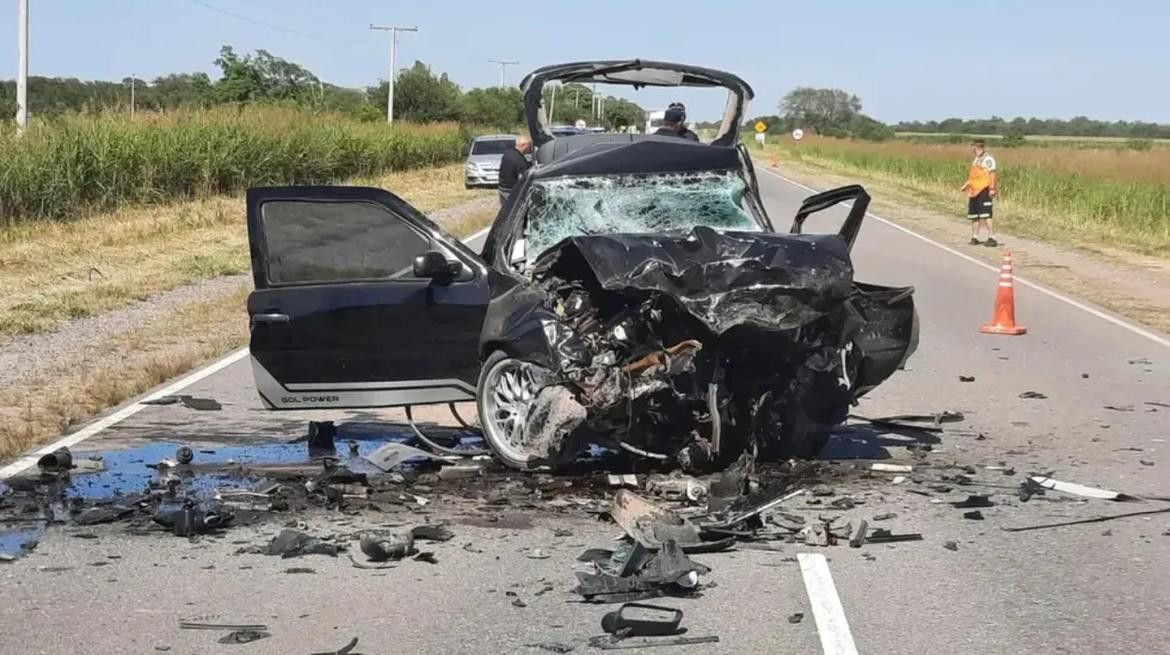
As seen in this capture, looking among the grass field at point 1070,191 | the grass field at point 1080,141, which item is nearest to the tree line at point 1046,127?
the grass field at point 1080,141

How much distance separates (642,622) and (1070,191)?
117 ft

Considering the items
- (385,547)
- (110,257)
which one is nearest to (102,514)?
(385,547)

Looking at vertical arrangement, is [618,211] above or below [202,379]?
above

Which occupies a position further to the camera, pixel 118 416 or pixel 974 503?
pixel 118 416

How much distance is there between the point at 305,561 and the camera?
21.2 feet

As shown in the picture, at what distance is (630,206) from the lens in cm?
925

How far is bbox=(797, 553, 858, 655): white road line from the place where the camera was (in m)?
5.32

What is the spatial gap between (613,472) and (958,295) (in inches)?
452

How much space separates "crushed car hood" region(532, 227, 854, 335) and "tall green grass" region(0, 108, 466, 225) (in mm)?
18090

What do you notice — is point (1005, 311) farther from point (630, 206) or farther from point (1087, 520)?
point (1087, 520)

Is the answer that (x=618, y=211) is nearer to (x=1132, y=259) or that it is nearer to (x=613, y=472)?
(x=613, y=472)

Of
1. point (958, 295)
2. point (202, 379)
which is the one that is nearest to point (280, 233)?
point (202, 379)

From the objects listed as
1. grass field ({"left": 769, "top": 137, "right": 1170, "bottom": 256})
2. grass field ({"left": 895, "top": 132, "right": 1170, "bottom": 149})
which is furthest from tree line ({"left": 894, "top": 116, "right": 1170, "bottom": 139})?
grass field ({"left": 769, "top": 137, "right": 1170, "bottom": 256})

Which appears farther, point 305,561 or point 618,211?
point 618,211
